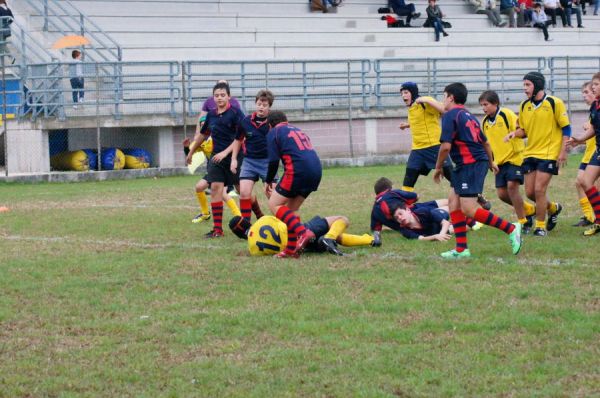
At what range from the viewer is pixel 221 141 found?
12961 millimetres

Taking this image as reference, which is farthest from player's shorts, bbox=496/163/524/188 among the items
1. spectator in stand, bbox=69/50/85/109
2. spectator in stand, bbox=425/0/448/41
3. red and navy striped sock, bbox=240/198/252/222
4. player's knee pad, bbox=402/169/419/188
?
spectator in stand, bbox=425/0/448/41

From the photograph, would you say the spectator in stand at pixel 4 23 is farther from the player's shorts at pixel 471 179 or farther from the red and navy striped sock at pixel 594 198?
the player's shorts at pixel 471 179

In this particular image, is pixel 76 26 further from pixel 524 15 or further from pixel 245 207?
pixel 245 207

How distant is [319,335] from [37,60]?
20311mm

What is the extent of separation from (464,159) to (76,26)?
64.4 ft

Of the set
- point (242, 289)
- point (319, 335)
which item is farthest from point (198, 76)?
point (319, 335)

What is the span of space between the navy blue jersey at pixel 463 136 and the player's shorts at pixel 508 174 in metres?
2.05

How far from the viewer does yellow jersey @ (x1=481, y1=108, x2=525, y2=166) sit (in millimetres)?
12320

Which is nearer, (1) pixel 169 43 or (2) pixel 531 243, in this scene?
(2) pixel 531 243

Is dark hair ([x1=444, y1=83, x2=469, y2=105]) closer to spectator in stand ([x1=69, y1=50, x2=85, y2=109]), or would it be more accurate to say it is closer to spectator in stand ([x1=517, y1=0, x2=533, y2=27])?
spectator in stand ([x1=69, y1=50, x2=85, y2=109])

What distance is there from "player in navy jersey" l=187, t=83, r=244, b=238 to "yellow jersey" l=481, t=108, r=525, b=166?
302cm

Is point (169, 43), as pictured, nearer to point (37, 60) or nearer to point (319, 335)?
point (37, 60)

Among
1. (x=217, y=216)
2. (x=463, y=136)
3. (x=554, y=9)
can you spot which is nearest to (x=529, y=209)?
(x=463, y=136)

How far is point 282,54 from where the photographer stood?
3030 centimetres
